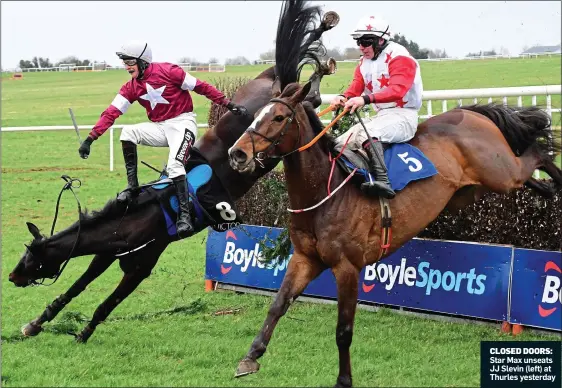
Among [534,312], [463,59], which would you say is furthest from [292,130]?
[463,59]

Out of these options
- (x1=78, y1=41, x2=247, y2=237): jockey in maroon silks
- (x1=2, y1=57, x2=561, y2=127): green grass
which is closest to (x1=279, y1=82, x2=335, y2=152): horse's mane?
(x1=78, y1=41, x2=247, y2=237): jockey in maroon silks

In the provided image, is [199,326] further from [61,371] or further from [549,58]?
[549,58]

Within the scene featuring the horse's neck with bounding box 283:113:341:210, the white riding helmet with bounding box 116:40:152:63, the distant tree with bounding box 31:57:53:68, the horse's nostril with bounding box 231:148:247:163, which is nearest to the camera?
the horse's nostril with bounding box 231:148:247:163

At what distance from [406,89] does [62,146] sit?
21429 millimetres

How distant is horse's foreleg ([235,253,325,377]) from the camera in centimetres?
564

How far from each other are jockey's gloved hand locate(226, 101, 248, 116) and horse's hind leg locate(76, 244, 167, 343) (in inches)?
54.9

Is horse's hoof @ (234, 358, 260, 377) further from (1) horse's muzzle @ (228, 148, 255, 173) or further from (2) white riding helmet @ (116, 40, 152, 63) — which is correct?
(2) white riding helmet @ (116, 40, 152, 63)

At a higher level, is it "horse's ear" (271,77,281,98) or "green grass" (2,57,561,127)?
"horse's ear" (271,77,281,98)

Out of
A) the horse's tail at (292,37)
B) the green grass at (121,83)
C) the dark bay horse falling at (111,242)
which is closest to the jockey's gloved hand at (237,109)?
the dark bay horse falling at (111,242)

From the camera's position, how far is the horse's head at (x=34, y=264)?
7199 mm

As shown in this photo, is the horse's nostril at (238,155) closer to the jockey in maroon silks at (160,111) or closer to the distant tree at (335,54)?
the jockey in maroon silks at (160,111)

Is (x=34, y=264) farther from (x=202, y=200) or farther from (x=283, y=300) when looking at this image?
(x=283, y=300)

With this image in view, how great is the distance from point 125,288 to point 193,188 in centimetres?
110

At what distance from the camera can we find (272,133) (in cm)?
576
